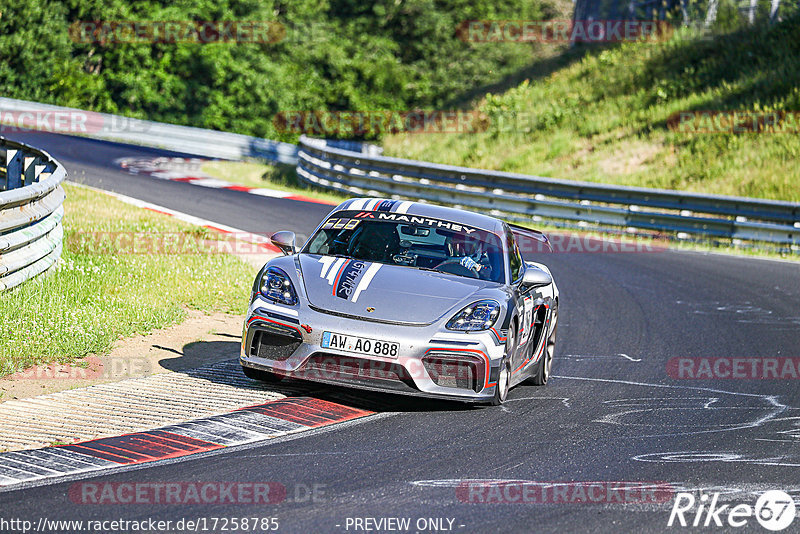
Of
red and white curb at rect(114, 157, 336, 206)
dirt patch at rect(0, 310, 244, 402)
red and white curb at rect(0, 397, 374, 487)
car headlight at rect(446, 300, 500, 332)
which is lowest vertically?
red and white curb at rect(114, 157, 336, 206)

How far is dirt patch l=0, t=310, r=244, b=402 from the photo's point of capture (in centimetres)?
750

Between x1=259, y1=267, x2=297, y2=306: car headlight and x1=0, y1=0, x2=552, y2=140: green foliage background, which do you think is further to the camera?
x1=0, y1=0, x2=552, y2=140: green foliage background

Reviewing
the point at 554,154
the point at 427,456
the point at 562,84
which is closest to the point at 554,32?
the point at 562,84

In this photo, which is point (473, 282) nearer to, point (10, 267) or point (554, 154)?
point (10, 267)

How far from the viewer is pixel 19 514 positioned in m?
4.73

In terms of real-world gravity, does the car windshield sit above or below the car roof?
below

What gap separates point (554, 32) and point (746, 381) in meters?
58.2

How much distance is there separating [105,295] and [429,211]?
3535 mm

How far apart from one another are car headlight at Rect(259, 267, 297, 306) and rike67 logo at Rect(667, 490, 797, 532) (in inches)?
119

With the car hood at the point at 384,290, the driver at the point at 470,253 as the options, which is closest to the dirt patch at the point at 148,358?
the car hood at the point at 384,290

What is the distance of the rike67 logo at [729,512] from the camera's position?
5168mm

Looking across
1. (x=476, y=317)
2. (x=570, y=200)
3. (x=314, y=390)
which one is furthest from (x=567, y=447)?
(x=570, y=200)

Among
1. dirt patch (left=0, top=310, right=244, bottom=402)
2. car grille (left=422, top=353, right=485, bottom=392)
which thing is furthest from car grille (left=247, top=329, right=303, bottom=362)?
dirt patch (left=0, top=310, right=244, bottom=402)

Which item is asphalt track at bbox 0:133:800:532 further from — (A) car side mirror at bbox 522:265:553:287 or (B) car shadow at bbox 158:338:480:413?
(A) car side mirror at bbox 522:265:553:287
